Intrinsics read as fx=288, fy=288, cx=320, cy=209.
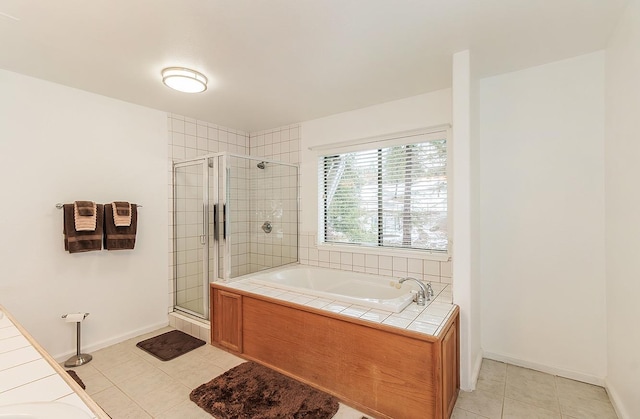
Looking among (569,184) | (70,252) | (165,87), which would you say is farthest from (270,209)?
(569,184)

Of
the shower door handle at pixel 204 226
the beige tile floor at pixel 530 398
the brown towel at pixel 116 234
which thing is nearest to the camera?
the beige tile floor at pixel 530 398

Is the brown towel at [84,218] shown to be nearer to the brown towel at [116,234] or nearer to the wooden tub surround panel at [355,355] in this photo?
the brown towel at [116,234]

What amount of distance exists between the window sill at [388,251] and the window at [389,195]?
2.7 inches

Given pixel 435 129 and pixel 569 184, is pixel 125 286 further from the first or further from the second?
pixel 569 184

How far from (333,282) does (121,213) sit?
86.0 inches

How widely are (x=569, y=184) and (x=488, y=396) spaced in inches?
65.0

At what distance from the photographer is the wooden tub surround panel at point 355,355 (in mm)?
1649

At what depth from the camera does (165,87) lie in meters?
2.55

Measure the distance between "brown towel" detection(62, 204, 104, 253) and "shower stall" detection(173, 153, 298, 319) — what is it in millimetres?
793

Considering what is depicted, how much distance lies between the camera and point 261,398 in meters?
1.96

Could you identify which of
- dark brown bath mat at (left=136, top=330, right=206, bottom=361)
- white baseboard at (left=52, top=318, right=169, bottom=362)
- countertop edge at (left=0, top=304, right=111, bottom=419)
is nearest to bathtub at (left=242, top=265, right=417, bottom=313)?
dark brown bath mat at (left=136, top=330, right=206, bottom=361)

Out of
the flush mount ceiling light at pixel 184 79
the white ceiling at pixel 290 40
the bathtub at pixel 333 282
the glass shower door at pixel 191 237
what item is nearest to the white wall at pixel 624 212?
the white ceiling at pixel 290 40

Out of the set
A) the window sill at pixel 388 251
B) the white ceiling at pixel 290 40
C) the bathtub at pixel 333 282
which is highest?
the white ceiling at pixel 290 40

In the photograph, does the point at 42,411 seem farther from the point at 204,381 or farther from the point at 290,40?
the point at 290,40
